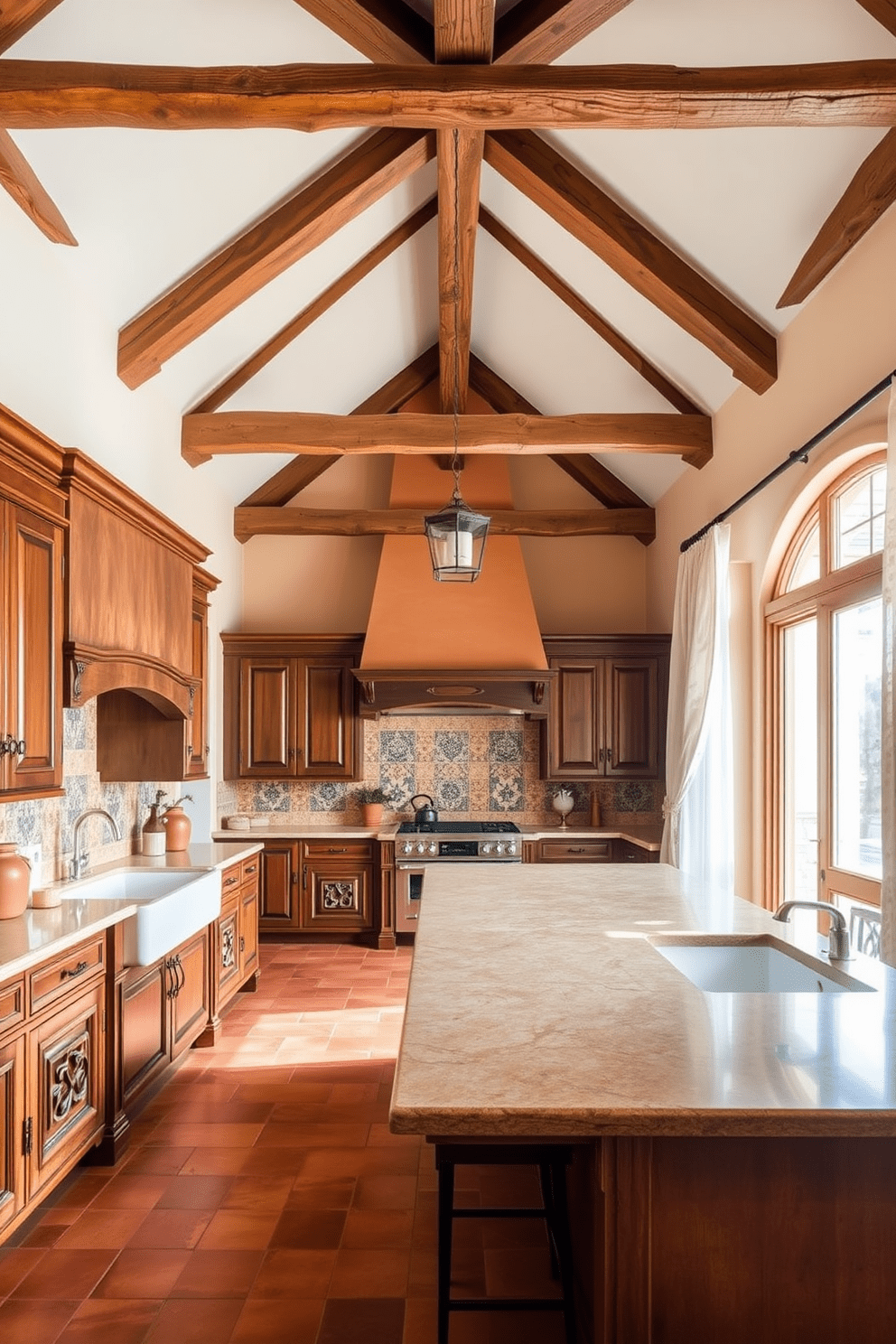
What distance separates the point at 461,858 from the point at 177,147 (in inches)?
188

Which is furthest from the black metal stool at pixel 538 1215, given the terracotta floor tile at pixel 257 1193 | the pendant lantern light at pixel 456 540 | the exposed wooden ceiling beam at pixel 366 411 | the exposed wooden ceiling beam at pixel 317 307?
the exposed wooden ceiling beam at pixel 366 411

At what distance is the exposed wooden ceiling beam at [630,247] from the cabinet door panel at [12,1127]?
4188 millimetres

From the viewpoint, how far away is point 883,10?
331 centimetres

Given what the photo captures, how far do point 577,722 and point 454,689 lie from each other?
986 mm

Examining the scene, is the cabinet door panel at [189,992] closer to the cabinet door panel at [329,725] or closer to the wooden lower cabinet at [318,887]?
the wooden lower cabinet at [318,887]

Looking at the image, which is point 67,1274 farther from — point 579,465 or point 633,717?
point 579,465

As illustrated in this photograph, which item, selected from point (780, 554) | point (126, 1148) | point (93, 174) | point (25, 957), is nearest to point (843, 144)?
point (780, 554)

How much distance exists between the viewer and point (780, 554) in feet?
17.0

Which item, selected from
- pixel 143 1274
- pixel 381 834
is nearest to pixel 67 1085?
pixel 143 1274

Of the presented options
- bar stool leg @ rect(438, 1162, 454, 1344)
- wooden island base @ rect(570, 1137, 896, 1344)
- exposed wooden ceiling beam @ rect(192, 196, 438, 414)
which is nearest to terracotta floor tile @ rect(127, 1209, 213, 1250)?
bar stool leg @ rect(438, 1162, 454, 1344)

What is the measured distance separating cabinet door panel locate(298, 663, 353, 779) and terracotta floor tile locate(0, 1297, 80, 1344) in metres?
4.98

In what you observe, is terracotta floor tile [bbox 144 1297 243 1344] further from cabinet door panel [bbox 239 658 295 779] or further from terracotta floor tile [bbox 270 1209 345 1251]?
cabinet door panel [bbox 239 658 295 779]

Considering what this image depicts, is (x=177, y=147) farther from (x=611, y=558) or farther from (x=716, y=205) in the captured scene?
(x=611, y=558)

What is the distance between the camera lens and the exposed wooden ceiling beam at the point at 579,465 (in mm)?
7793
